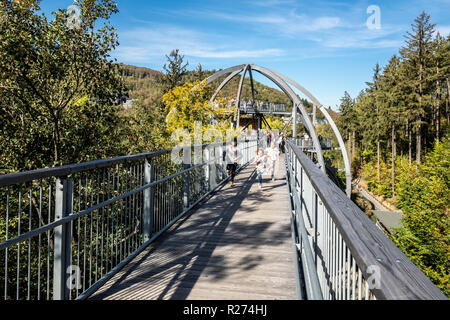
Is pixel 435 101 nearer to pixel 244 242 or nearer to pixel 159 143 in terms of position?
pixel 159 143

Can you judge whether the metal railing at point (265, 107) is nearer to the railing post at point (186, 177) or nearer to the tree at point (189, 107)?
the tree at point (189, 107)

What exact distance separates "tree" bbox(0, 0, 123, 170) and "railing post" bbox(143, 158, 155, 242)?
21.5 feet

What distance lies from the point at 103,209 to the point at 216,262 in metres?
1.67

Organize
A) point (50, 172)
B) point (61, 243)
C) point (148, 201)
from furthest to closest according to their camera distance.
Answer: point (148, 201) → point (61, 243) → point (50, 172)

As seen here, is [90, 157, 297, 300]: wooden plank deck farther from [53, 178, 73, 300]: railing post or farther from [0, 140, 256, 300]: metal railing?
[53, 178, 73, 300]: railing post

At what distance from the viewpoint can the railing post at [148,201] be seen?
185 inches

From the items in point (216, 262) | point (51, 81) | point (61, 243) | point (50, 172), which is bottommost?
point (216, 262)

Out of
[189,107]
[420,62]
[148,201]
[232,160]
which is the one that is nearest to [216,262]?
[148,201]

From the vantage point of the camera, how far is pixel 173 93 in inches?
679

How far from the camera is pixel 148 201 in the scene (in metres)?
4.71

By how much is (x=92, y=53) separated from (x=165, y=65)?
40.0 m

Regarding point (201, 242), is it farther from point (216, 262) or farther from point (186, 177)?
point (186, 177)

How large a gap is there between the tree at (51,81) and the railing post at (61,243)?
777cm

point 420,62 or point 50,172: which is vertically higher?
point 420,62
